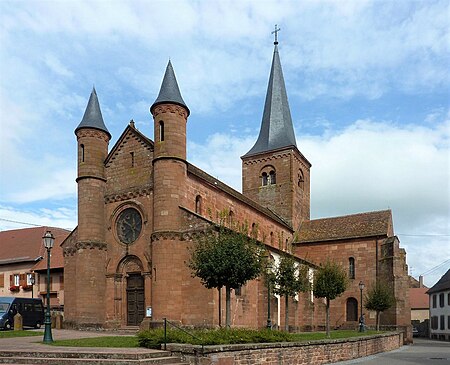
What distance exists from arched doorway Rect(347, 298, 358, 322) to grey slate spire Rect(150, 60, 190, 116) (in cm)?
2680

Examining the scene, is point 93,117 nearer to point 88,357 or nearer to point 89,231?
point 89,231

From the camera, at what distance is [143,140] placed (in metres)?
33.9

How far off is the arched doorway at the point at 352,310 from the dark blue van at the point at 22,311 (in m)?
28.0

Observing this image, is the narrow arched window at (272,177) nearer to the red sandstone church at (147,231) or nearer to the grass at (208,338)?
the red sandstone church at (147,231)

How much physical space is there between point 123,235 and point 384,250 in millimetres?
25998

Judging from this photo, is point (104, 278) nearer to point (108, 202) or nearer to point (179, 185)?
point (108, 202)

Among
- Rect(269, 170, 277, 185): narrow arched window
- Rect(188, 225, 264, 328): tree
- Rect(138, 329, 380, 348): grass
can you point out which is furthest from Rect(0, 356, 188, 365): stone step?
Rect(269, 170, 277, 185): narrow arched window

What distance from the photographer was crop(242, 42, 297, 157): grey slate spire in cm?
5654

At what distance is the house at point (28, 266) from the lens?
47500 mm

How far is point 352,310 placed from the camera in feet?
159

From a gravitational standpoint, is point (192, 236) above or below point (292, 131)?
below

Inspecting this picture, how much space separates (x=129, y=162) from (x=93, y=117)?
4340 mm

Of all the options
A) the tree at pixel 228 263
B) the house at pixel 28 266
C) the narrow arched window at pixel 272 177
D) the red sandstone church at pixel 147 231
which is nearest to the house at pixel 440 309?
the red sandstone church at pixel 147 231

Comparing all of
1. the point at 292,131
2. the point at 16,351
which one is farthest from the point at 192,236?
the point at 292,131
